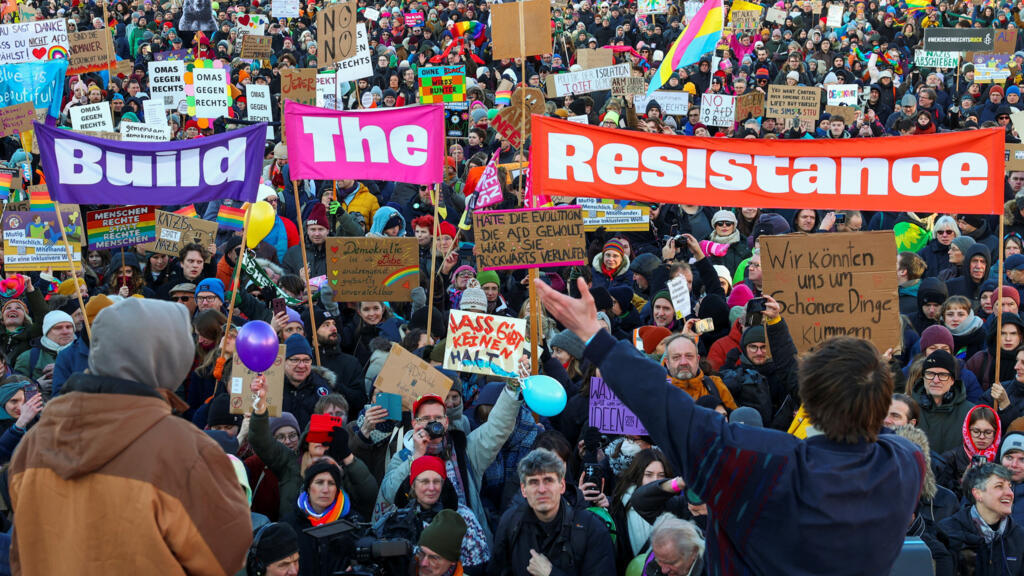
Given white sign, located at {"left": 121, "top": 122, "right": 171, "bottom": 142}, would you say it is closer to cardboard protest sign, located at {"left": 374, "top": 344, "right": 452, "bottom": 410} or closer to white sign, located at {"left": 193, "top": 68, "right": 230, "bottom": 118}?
white sign, located at {"left": 193, "top": 68, "right": 230, "bottom": 118}

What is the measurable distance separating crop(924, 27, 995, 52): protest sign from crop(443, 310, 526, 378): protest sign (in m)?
14.0

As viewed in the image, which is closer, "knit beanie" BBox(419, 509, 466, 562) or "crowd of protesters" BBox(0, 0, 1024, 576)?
"crowd of protesters" BBox(0, 0, 1024, 576)

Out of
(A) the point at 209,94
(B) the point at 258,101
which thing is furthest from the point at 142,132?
(B) the point at 258,101

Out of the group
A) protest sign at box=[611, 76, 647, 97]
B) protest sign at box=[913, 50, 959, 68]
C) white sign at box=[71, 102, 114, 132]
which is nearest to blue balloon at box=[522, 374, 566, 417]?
white sign at box=[71, 102, 114, 132]

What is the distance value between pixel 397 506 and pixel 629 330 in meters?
3.64

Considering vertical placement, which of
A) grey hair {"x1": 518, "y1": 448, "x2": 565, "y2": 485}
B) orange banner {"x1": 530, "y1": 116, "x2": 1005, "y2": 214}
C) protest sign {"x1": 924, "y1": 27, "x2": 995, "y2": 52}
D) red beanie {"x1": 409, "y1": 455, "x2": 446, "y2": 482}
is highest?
protest sign {"x1": 924, "y1": 27, "x2": 995, "y2": 52}

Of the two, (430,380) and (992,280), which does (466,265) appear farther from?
(992,280)

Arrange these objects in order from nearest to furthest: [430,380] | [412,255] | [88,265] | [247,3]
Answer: [430,380]
[412,255]
[88,265]
[247,3]

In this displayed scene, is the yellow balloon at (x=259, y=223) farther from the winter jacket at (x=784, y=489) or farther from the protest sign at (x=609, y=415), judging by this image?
the winter jacket at (x=784, y=489)

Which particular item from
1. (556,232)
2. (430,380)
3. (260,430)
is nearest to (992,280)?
(556,232)

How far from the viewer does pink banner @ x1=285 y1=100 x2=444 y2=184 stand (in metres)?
7.42

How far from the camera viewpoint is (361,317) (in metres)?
8.10

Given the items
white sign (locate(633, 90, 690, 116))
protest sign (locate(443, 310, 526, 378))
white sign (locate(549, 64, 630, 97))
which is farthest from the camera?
white sign (locate(633, 90, 690, 116))

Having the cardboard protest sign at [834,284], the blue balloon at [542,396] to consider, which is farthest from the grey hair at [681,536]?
the cardboard protest sign at [834,284]
